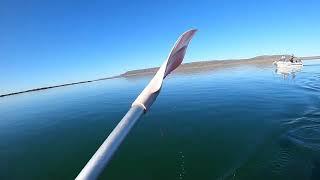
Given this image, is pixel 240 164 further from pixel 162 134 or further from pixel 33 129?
pixel 33 129

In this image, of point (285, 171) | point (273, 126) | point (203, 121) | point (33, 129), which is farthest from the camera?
point (33, 129)

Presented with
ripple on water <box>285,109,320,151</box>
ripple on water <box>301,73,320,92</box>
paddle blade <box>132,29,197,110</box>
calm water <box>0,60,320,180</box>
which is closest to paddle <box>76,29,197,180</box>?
paddle blade <box>132,29,197,110</box>

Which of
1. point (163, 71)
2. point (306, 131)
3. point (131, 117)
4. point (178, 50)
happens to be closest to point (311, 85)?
point (306, 131)

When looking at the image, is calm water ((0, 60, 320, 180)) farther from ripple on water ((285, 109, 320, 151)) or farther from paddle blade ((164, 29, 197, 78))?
paddle blade ((164, 29, 197, 78))

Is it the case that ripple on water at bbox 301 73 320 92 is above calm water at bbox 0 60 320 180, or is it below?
below

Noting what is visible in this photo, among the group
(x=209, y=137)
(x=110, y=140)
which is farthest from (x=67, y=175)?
(x=110, y=140)

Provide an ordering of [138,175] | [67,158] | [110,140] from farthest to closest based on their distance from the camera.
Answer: [67,158], [138,175], [110,140]

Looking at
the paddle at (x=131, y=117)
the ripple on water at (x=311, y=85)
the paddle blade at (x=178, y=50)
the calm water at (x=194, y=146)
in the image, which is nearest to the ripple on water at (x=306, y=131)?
the calm water at (x=194, y=146)

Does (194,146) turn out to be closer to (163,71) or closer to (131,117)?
(163,71)
